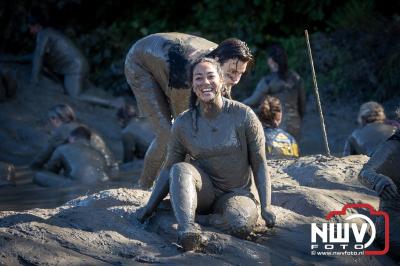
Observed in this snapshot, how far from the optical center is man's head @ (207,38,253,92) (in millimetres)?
6066

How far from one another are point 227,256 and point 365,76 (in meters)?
8.76

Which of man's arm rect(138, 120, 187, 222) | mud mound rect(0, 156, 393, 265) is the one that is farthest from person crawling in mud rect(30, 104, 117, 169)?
man's arm rect(138, 120, 187, 222)

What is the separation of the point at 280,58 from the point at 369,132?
1.46 meters

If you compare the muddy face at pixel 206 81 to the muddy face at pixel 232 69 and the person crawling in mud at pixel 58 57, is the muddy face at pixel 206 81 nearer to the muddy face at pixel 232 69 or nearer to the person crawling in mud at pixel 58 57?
the muddy face at pixel 232 69

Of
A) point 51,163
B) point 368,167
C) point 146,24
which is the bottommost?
point 51,163

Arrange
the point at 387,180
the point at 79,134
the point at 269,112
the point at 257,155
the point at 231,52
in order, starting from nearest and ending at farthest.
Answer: the point at 387,180 < the point at 257,155 < the point at 231,52 < the point at 269,112 < the point at 79,134

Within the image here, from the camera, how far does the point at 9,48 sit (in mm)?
15727

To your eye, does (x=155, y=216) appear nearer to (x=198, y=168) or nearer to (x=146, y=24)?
(x=198, y=168)

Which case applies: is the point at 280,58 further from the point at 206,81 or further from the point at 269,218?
the point at 269,218

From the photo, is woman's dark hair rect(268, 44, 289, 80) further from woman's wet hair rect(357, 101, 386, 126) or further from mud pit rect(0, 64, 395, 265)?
mud pit rect(0, 64, 395, 265)

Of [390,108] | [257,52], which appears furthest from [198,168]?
[257,52]

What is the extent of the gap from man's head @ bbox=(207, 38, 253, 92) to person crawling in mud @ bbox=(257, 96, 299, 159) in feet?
6.71

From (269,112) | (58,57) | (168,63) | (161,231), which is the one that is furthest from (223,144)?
(58,57)

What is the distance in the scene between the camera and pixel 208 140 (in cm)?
548
